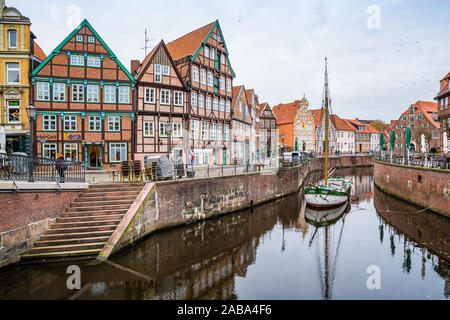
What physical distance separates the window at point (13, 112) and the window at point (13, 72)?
175 centimetres

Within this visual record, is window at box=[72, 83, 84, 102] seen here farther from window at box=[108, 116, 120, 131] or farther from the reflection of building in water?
the reflection of building in water

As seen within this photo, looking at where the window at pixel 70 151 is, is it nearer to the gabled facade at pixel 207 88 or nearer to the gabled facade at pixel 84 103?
the gabled facade at pixel 84 103

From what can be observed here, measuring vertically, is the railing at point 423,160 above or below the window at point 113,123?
below

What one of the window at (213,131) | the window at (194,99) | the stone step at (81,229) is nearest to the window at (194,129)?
the window at (194,99)

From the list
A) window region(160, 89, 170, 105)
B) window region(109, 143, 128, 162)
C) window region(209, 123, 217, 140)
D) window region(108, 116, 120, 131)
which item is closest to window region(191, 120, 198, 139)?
window region(209, 123, 217, 140)

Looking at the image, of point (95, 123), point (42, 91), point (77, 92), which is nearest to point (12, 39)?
point (42, 91)

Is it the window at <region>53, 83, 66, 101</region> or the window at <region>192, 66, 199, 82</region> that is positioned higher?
the window at <region>192, 66, 199, 82</region>

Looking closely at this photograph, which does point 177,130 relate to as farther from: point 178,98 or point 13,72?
point 13,72

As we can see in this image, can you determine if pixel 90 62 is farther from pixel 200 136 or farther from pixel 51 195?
pixel 51 195

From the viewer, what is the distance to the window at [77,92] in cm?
2252

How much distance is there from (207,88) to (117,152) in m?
11.6

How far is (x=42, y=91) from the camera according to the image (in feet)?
71.8

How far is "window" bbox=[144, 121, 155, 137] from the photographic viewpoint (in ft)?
81.0
